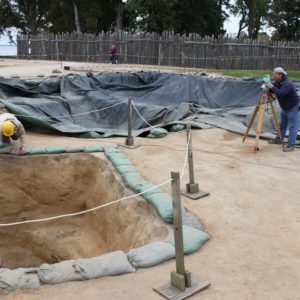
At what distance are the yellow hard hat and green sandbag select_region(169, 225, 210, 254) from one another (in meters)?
3.41

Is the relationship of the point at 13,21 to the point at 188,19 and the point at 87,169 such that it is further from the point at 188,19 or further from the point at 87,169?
the point at 87,169

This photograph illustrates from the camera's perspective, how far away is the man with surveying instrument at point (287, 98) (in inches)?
265

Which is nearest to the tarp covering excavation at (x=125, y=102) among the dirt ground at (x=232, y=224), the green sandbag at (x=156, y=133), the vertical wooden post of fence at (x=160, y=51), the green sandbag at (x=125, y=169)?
the green sandbag at (x=156, y=133)

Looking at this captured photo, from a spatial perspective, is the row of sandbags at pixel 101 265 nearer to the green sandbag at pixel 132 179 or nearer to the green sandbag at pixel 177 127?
the green sandbag at pixel 132 179

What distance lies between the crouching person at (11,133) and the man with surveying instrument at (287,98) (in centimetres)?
404

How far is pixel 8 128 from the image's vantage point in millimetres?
6191

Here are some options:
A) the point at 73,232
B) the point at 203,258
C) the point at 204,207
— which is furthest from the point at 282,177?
the point at 73,232

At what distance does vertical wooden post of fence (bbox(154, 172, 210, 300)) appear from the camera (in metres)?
3.01

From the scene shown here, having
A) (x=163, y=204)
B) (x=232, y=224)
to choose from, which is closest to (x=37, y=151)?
(x=163, y=204)

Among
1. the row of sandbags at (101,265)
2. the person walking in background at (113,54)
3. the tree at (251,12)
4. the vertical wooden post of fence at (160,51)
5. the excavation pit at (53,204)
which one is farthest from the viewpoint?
the tree at (251,12)

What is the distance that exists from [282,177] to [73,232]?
144 inches

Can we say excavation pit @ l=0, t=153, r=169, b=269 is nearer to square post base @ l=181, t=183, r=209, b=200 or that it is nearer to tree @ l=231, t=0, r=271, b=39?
square post base @ l=181, t=183, r=209, b=200

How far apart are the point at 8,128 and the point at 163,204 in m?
2.92

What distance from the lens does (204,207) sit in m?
4.76
